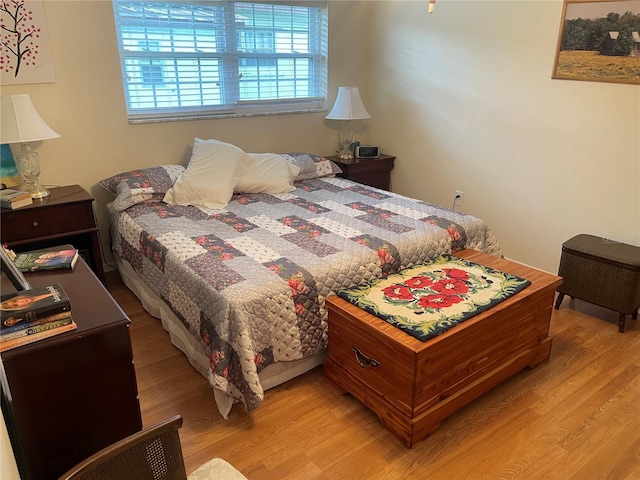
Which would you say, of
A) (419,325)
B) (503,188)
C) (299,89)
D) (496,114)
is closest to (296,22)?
(299,89)

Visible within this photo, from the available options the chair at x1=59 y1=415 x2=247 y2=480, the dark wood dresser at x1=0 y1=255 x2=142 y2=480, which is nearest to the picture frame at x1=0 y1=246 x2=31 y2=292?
the dark wood dresser at x1=0 y1=255 x2=142 y2=480

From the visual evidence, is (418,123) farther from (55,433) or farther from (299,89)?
(55,433)

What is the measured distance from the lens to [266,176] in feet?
11.3

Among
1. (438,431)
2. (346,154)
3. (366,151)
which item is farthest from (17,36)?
(438,431)

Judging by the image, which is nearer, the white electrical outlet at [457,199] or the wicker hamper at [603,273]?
the wicker hamper at [603,273]

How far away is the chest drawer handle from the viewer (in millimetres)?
2039

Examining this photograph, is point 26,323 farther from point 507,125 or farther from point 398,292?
point 507,125

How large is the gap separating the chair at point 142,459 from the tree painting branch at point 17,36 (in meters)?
2.62

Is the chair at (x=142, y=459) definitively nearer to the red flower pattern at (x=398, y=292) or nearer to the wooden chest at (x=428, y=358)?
the wooden chest at (x=428, y=358)

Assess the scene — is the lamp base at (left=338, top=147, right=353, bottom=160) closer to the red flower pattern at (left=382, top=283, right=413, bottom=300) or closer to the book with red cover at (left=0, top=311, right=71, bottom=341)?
the red flower pattern at (left=382, top=283, right=413, bottom=300)

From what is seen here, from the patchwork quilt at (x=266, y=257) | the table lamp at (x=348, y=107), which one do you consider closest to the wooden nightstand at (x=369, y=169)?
the table lamp at (x=348, y=107)

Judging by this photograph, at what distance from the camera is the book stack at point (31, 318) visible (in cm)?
130

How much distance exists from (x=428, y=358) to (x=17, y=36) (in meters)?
2.90

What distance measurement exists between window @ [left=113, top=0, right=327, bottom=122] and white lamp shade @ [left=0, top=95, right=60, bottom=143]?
2.42 ft
